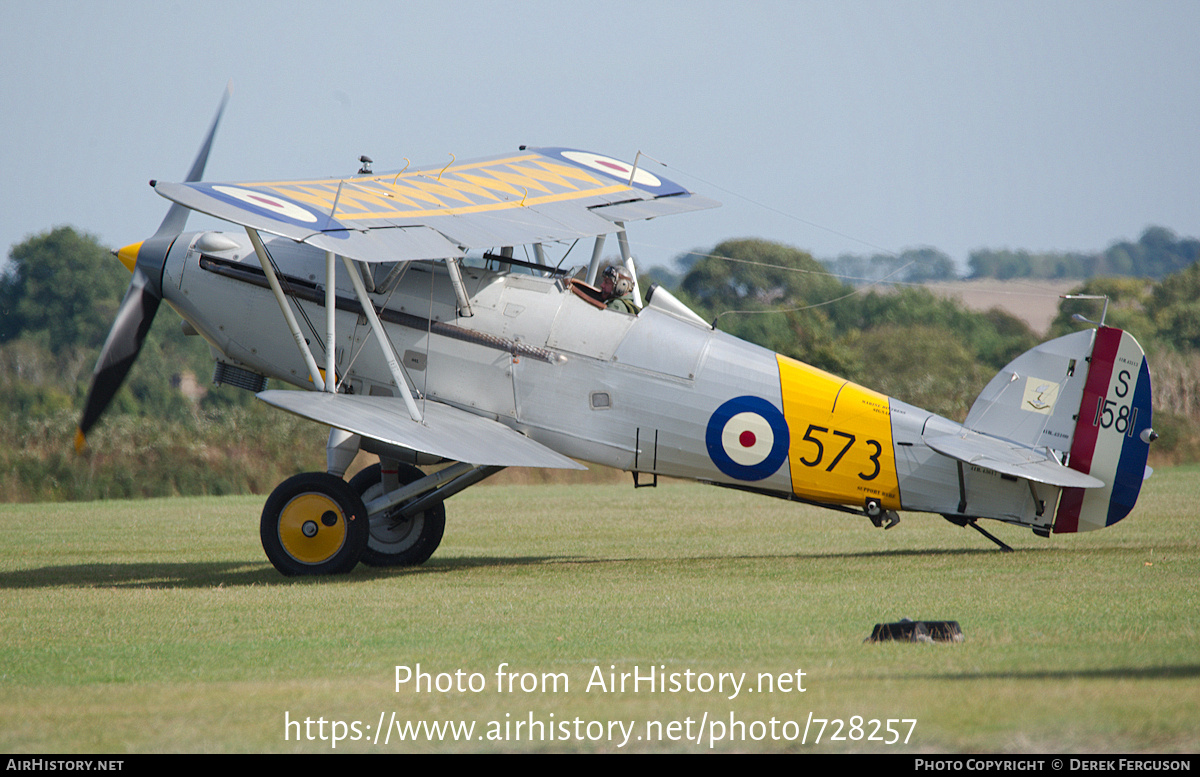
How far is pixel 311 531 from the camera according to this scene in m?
10.9

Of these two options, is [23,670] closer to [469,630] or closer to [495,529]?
[469,630]

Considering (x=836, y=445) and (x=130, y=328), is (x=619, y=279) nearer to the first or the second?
(x=836, y=445)

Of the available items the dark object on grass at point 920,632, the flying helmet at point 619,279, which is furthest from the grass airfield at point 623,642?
the flying helmet at point 619,279

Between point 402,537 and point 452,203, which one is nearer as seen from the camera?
point 452,203

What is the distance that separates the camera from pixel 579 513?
18.0 metres

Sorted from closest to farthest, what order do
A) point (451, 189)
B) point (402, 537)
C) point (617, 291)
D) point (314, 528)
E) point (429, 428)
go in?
point (429, 428), point (314, 528), point (617, 291), point (402, 537), point (451, 189)

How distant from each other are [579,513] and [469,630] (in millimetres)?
10042

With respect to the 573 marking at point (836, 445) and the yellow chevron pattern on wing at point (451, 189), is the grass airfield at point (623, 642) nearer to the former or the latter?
the 573 marking at point (836, 445)

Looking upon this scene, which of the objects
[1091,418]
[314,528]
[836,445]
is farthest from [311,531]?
[1091,418]

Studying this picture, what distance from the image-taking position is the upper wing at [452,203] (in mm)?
9906

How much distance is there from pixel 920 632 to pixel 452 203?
647cm

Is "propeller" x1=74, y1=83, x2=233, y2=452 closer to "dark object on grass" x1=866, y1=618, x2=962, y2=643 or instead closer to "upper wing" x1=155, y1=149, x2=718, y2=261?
"upper wing" x1=155, y1=149, x2=718, y2=261

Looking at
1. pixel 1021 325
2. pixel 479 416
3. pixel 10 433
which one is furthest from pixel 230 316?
pixel 1021 325

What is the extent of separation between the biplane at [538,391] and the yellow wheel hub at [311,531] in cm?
2
